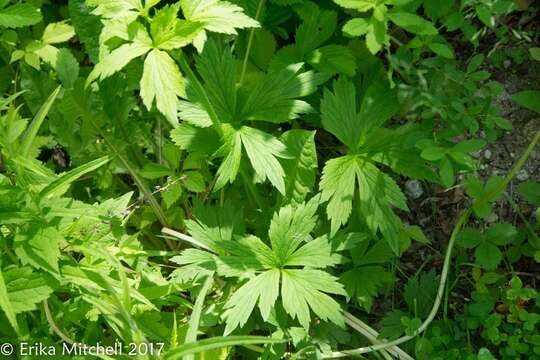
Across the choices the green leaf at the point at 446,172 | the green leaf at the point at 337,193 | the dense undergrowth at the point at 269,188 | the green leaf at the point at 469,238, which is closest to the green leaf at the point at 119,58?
the dense undergrowth at the point at 269,188

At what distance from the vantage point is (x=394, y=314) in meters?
2.30

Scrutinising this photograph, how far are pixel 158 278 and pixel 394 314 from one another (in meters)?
0.84

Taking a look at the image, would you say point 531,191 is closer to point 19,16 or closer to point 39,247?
point 39,247

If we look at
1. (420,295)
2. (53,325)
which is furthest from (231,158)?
(420,295)

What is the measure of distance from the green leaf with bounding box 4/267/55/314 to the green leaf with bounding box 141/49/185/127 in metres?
0.58

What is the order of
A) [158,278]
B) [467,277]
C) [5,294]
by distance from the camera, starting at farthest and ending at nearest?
[467,277]
[158,278]
[5,294]

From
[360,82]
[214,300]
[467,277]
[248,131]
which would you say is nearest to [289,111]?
[248,131]

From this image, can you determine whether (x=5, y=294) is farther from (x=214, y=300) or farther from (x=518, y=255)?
(x=518, y=255)

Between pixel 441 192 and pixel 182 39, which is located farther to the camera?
pixel 441 192

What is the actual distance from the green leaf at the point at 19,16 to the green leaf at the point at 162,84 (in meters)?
0.69

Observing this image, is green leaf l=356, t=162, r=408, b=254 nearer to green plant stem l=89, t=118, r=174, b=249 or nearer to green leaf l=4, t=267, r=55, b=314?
green plant stem l=89, t=118, r=174, b=249

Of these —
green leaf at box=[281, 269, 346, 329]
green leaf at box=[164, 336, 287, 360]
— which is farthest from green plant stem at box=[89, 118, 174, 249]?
green leaf at box=[164, 336, 287, 360]

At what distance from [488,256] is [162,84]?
127 cm

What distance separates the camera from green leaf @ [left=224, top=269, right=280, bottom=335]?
195cm
